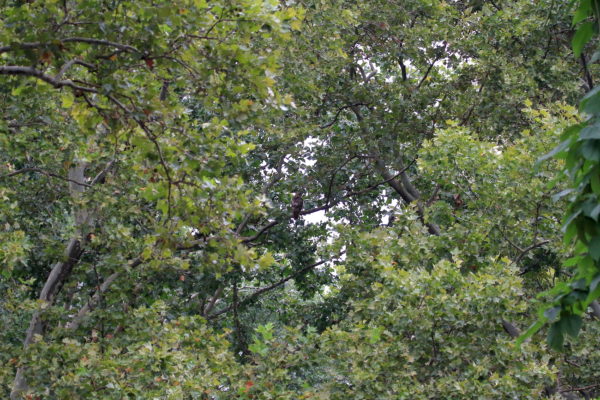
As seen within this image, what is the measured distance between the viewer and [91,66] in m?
5.43

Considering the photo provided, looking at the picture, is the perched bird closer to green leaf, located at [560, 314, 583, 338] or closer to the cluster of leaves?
the cluster of leaves

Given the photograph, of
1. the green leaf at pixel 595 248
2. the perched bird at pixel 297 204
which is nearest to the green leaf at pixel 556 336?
the green leaf at pixel 595 248

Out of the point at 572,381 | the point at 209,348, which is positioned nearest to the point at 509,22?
the point at 572,381

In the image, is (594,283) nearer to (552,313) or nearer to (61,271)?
(552,313)

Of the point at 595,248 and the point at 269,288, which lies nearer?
the point at 595,248

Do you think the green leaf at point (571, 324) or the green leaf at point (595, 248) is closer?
the green leaf at point (595, 248)

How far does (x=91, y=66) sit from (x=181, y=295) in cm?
635

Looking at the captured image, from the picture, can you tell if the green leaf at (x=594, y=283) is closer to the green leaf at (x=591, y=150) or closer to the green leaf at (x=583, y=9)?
the green leaf at (x=591, y=150)

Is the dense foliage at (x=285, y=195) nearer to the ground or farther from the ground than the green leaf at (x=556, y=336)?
farther from the ground

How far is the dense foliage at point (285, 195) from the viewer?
5.47 metres

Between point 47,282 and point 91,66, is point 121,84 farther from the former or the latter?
→ point 47,282

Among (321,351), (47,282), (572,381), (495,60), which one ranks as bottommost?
(572,381)

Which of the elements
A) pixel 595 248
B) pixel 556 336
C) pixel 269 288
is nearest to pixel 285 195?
pixel 269 288

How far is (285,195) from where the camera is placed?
11500mm
